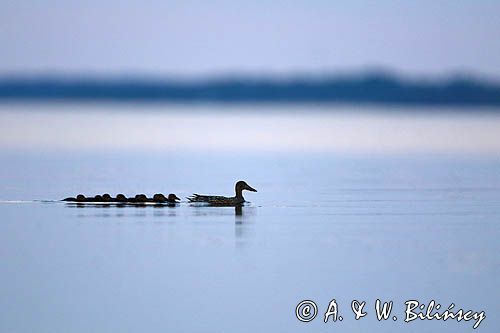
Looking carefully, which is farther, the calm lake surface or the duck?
the duck

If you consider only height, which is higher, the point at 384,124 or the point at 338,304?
the point at 384,124

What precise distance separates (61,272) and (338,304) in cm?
308

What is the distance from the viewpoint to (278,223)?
782 inches

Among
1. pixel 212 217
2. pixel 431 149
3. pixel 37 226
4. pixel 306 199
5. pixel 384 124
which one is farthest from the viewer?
pixel 384 124

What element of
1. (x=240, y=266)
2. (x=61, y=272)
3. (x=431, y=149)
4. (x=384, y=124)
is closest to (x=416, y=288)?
(x=240, y=266)

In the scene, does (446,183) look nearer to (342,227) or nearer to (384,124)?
(342,227)

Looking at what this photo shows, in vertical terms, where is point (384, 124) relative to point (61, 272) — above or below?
above

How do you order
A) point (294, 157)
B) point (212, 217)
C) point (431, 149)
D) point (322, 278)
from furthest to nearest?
point (431, 149), point (294, 157), point (212, 217), point (322, 278)

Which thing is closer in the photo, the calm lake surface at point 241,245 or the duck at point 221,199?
the calm lake surface at point 241,245

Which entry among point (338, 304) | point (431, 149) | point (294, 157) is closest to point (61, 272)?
point (338, 304)

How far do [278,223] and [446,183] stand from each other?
8.16 metres

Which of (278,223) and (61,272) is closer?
(61,272)

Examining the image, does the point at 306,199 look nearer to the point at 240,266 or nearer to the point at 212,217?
the point at 212,217

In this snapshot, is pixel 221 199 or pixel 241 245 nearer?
pixel 241 245
